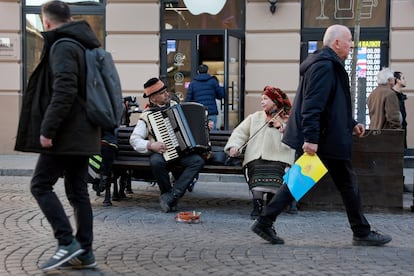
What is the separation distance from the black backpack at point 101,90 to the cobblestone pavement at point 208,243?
1104 millimetres

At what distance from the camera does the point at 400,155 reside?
747 centimetres

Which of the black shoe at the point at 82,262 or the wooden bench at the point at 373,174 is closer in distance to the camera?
the black shoe at the point at 82,262

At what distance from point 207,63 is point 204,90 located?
1.50 meters

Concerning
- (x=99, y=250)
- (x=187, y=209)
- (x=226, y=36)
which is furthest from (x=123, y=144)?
(x=226, y=36)

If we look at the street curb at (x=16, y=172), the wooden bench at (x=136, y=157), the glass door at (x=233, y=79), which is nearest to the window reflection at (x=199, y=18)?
the glass door at (x=233, y=79)

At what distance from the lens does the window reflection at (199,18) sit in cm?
1355

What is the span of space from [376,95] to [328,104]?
4.59 meters

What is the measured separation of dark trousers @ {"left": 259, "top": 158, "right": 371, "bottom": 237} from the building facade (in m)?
7.45

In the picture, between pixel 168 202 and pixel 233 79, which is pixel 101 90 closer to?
pixel 168 202

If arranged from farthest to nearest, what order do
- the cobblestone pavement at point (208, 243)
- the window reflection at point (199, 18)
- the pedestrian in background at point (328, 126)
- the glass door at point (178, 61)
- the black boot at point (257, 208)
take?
the glass door at point (178, 61)
the window reflection at point (199, 18)
the black boot at point (257, 208)
the pedestrian in background at point (328, 126)
the cobblestone pavement at point (208, 243)

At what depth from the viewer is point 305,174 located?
5.46 meters

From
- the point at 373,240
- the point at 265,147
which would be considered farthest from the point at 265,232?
the point at 265,147

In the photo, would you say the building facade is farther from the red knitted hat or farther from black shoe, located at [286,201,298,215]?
the red knitted hat

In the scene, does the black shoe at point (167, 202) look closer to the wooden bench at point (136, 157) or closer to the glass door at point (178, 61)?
the wooden bench at point (136, 157)
